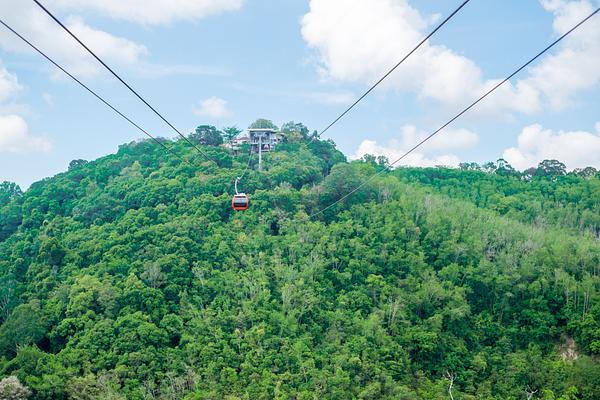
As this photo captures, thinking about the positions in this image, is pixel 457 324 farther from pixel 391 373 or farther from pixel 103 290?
pixel 103 290

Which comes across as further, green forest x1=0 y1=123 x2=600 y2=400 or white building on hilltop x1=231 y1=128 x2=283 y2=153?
white building on hilltop x1=231 y1=128 x2=283 y2=153

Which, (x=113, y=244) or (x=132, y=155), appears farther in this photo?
(x=132, y=155)

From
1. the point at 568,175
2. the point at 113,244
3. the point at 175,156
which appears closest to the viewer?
the point at 113,244

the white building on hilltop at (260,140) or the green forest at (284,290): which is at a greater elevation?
the white building on hilltop at (260,140)

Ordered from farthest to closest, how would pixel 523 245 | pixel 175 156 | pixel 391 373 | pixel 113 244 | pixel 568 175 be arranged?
pixel 568 175, pixel 175 156, pixel 523 245, pixel 113 244, pixel 391 373

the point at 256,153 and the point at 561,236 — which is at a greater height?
the point at 256,153

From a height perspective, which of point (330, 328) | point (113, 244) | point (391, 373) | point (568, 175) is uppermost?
point (568, 175)

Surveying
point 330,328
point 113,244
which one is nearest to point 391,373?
point 330,328

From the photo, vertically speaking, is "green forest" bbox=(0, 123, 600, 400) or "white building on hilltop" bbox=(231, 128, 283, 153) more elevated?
"white building on hilltop" bbox=(231, 128, 283, 153)
